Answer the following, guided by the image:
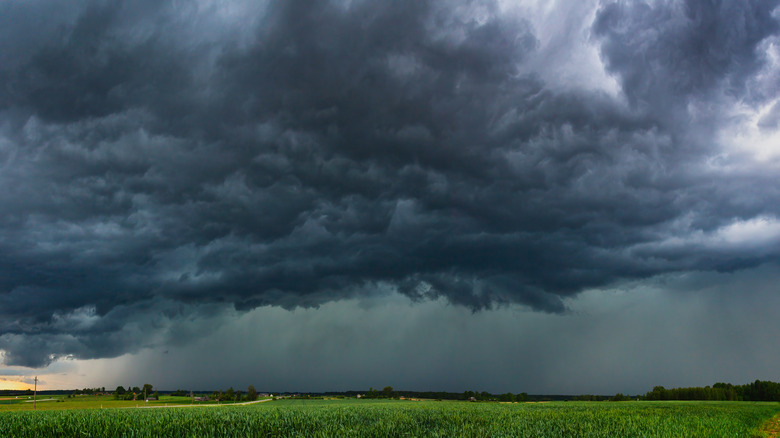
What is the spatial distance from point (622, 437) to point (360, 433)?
39.7 ft

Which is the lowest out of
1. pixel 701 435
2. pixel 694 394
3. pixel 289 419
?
pixel 694 394

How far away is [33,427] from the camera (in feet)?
64.5

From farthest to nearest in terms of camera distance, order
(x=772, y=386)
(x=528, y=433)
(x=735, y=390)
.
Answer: (x=735, y=390)
(x=772, y=386)
(x=528, y=433)

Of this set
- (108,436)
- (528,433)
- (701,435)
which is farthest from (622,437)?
(108,436)

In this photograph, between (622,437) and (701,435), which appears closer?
(622,437)

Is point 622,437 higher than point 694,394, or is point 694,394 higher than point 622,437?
point 622,437

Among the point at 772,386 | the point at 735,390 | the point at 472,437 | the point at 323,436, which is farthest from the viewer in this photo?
the point at 735,390

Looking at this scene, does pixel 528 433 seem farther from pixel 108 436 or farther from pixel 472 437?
pixel 108 436

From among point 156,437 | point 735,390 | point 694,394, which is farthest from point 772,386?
point 156,437

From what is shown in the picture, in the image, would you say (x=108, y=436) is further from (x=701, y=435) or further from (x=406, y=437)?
(x=701, y=435)

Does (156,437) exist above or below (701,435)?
above

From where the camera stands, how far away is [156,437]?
55.1ft

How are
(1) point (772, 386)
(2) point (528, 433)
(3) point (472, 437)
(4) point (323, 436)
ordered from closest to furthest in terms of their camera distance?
1. (4) point (323, 436)
2. (3) point (472, 437)
3. (2) point (528, 433)
4. (1) point (772, 386)

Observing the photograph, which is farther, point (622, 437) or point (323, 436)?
point (622, 437)
